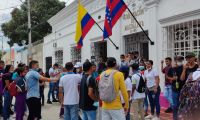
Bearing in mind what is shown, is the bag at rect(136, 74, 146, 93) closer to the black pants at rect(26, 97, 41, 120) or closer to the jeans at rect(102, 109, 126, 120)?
the jeans at rect(102, 109, 126, 120)

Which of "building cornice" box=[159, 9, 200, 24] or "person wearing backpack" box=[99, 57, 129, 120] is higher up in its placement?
"building cornice" box=[159, 9, 200, 24]

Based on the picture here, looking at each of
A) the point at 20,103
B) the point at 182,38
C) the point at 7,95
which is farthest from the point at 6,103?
the point at 182,38

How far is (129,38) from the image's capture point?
14.8 metres

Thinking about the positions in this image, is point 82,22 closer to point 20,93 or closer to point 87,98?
point 20,93

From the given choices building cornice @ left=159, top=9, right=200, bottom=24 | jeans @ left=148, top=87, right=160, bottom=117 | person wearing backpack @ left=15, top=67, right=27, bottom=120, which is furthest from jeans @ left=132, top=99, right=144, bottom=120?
building cornice @ left=159, top=9, right=200, bottom=24

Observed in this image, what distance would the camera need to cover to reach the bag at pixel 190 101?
182 inches

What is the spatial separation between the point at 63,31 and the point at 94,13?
6045 mm

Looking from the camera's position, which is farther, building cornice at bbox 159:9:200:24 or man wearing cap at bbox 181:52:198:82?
building cornice at bbox 159:9:200:24

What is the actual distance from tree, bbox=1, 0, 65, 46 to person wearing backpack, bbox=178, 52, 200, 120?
1409 inches

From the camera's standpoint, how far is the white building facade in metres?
10.7

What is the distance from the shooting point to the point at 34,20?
40594 mm

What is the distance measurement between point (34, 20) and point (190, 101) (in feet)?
122

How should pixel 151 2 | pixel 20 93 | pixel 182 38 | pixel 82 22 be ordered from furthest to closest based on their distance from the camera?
pixel 82 22 → pixel 151 2 → pixel 182 38 → pixel 20 93

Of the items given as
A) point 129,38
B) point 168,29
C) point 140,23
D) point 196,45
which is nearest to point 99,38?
point 129,38
